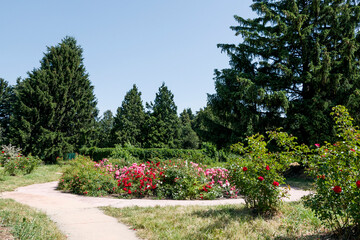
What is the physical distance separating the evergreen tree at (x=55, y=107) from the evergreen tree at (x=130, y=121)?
31.3 ft

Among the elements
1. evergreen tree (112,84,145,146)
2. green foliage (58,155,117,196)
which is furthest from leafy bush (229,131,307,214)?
evergreen tree (112,84,145,146)

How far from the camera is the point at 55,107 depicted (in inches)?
805

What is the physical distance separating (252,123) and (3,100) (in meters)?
39.1

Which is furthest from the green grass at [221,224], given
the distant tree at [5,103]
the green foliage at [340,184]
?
the distant tree at [5,103]

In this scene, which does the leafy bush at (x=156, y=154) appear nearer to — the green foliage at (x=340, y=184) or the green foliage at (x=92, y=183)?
the green foliage at (x=92, y=183)

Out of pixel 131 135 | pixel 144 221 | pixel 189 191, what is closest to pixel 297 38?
pixel 189 191

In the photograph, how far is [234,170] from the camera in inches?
170

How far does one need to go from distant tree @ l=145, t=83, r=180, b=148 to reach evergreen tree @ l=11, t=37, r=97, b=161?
11.6 m

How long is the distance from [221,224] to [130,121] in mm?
32068

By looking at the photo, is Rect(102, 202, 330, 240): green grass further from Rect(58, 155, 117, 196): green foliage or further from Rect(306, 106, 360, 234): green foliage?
Rect(58, 155, 117, 196): green foliage

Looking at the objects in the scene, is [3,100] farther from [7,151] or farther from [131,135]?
[7,151]

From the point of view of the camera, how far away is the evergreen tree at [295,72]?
1223 centimetres

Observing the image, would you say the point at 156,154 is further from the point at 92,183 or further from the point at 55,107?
the point at 55,107

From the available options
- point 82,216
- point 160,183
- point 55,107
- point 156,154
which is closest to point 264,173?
point 82,216
